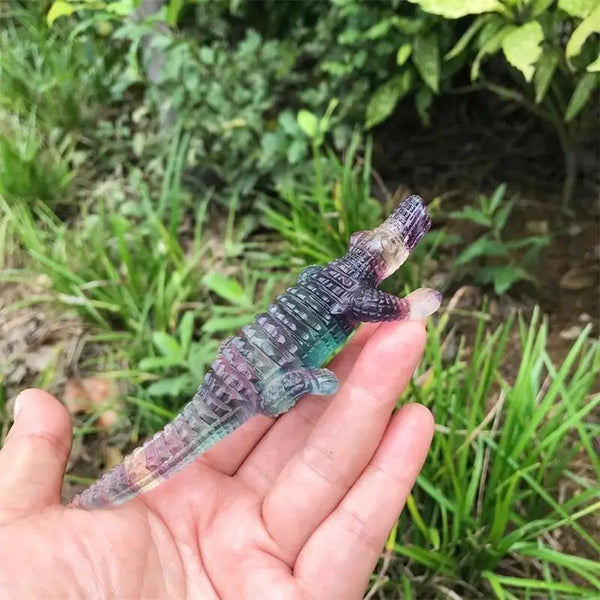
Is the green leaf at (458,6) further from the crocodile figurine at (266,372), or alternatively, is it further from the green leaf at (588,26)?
the crocodile figurine at (266,372)

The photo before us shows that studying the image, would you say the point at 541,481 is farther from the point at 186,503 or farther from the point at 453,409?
the point at 186,503

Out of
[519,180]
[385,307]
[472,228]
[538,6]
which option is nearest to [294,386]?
[385,307]

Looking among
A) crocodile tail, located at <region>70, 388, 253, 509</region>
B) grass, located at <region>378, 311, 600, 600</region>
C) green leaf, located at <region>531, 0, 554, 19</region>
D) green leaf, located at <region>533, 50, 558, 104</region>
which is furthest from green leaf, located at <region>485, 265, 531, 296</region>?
crocodile tail, located at <region>70, 388, 253, 509</region>

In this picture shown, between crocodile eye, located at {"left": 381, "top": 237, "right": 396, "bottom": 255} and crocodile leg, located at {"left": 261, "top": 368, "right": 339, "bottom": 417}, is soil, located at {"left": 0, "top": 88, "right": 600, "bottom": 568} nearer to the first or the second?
crocodile eye, located at {"left": 381, "top": 237, "right": 396, "bottom": 255}

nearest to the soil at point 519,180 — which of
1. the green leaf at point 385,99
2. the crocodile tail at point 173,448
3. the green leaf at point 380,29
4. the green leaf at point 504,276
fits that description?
the green leaf at point 504,276

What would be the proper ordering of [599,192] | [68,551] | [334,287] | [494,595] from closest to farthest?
[68,551] → [334,287] → [494,595] → [599,192]

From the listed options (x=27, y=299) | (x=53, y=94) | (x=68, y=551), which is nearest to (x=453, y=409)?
(x=68, y=551)

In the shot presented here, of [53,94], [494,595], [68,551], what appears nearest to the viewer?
[68,551]

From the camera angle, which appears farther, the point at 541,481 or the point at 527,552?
the point at 541,481
